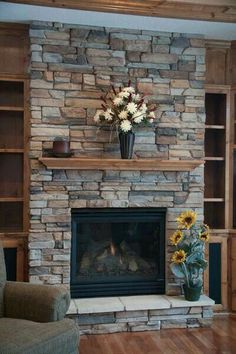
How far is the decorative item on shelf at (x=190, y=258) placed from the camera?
4.04 metres

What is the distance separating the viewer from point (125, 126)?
12.6ft

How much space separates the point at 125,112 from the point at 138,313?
5.94 feet

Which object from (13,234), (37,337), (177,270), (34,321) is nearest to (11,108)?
(13,234)

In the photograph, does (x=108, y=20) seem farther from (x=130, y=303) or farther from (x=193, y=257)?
(x=130, y=303)

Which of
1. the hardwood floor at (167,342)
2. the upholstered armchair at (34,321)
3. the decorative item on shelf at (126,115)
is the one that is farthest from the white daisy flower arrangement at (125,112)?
the hardwood floor at (167,342)

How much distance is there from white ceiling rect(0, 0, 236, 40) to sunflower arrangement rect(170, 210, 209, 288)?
172cm

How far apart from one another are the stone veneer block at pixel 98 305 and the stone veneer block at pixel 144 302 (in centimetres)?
7

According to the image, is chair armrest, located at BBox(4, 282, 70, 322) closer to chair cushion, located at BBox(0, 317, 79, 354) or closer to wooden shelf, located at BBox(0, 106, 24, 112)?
chair cushion, located at BBox(0, 317, 79, 354)

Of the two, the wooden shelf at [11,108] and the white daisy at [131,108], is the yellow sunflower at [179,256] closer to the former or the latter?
the white daisy at [131,108]

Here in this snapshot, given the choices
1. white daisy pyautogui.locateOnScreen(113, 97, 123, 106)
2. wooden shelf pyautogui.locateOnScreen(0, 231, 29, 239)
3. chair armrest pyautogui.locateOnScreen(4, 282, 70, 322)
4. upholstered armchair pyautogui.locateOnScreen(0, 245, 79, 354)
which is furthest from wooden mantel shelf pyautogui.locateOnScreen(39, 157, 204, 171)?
chair armrest pyautogui.locateOnScreen(4, 282, 70, 322)

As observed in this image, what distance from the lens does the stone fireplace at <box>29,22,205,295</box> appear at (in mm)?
3941

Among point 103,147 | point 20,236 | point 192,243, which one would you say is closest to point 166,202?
point 192,243

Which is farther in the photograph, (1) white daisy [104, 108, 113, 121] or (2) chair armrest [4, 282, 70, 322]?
(1) white daisy [104, 108, 113, 121]

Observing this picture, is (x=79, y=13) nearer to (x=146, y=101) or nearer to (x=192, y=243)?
(x=146, y=101)
